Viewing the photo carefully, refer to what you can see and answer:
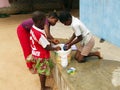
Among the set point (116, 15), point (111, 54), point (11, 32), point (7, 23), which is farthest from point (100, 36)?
point (7, 23)

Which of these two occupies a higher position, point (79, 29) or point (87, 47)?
point (79, 29)

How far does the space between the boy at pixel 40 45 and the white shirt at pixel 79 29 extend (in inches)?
13.8

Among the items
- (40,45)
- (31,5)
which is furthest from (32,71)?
(31,5)

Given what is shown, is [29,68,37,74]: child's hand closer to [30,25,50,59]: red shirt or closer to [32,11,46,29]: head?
[30,25,50,59]: red shirt

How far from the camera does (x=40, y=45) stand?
10.6 ft

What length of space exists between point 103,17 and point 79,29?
1.81 metres

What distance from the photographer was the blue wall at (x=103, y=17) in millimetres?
4465

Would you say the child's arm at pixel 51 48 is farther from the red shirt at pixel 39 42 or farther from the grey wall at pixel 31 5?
the grey wall at pixel 31 5

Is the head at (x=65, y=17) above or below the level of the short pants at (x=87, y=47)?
above

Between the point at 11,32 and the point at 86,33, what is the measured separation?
144 inches

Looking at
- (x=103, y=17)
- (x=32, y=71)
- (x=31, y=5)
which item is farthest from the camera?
(x=31, y=5)

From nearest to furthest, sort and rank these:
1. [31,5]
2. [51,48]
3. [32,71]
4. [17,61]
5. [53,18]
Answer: [51,48]
[53,18]
[32,71]
[17,61]
[31,5]

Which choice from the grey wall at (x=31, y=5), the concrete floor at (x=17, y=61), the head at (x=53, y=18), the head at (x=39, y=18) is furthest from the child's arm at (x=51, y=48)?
the grey wall at (x=31, y=5)

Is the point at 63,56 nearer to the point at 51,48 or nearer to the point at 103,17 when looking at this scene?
the point at 51,48
